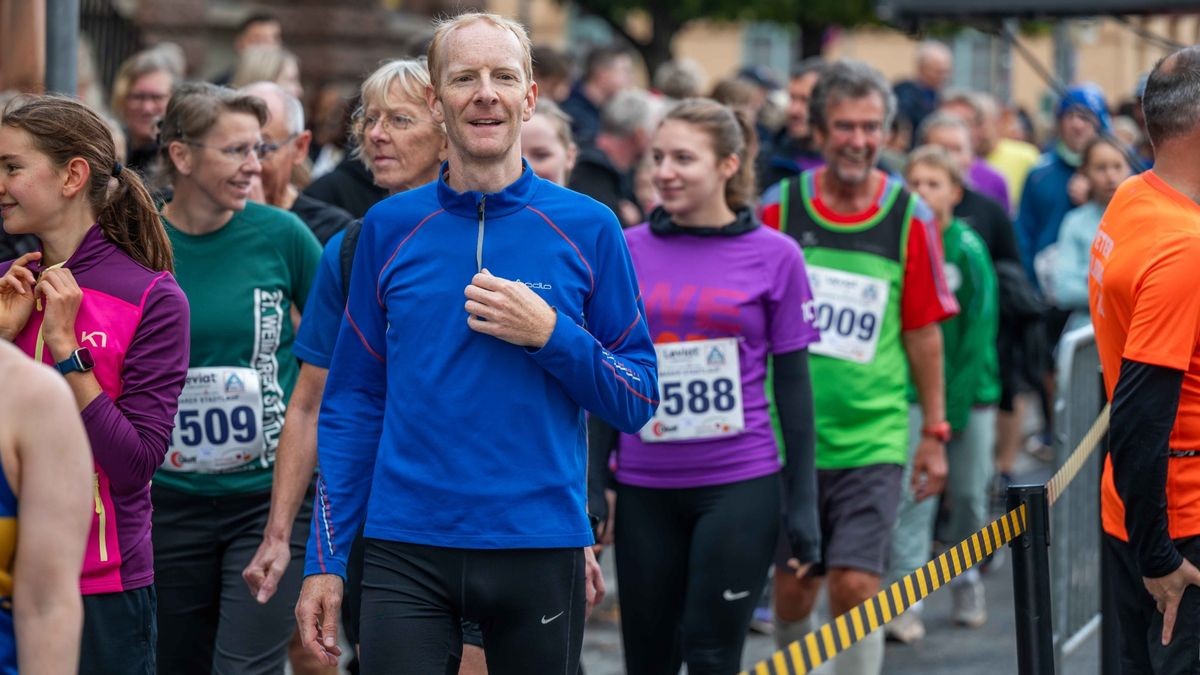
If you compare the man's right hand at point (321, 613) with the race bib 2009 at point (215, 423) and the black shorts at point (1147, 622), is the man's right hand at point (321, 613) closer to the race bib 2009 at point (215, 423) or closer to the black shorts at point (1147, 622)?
the race bib 2009 at point (215, 423)

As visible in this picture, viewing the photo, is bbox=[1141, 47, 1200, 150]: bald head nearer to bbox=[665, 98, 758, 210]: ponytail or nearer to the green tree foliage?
bbox=[665, 98, 758, 210]: ponytail

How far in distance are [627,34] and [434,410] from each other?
31777mm

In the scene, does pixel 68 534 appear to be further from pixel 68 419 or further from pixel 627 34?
pixel 627 34

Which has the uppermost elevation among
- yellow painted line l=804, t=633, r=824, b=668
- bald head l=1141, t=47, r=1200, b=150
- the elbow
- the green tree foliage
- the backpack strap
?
the green tree foliage

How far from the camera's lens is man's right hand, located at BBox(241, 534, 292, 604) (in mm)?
4652

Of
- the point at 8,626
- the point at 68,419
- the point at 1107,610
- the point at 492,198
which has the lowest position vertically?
the point at 1107,610

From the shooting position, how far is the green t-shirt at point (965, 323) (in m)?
8.36

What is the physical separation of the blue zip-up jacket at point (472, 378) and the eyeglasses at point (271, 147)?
188 centimetres

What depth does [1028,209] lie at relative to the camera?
12.8 metres

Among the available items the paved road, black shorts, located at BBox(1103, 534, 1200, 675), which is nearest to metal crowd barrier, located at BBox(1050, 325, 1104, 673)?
the paved road

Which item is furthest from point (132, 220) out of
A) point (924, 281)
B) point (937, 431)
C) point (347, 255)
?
point (937, 431)

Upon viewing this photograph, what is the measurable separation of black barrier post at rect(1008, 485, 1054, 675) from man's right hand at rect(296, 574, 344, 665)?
1680 mm

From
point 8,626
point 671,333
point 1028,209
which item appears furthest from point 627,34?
point 8,626

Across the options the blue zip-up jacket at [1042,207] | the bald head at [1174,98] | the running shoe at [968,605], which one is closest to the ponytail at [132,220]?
the bald head at [1174,98]
